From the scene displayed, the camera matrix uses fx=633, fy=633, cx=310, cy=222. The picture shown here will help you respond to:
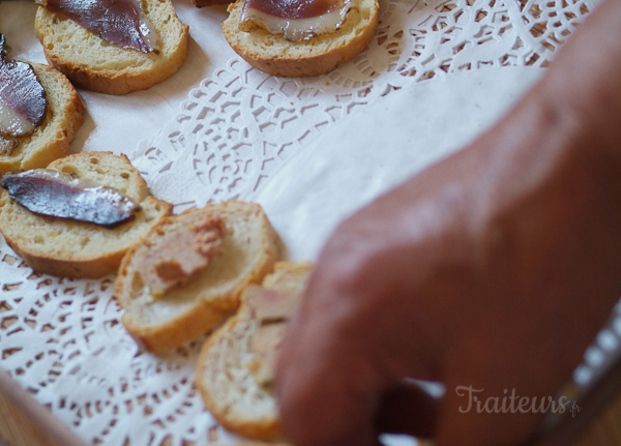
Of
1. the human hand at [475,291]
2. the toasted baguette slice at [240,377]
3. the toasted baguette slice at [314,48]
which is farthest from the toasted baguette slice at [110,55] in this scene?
the human hand at [475,291]

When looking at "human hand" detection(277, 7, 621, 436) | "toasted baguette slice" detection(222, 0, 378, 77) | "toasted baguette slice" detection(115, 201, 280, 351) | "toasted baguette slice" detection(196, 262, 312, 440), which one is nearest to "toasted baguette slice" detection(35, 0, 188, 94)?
"toasted baguette slice" detection(222, 0, 378, 77)

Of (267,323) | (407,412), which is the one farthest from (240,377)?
(407,412)

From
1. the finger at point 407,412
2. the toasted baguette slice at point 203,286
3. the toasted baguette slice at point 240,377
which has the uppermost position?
the finger at point 407,412

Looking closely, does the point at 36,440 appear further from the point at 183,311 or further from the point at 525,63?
the point at 525,63

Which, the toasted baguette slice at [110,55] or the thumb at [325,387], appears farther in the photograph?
the toasted baguette slice at [110,55]

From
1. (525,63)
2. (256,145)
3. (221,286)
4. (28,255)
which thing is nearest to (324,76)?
(256,145)

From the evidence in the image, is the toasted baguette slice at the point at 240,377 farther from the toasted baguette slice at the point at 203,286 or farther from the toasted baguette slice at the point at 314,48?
the toasted baguette slice at the point at 314,48
